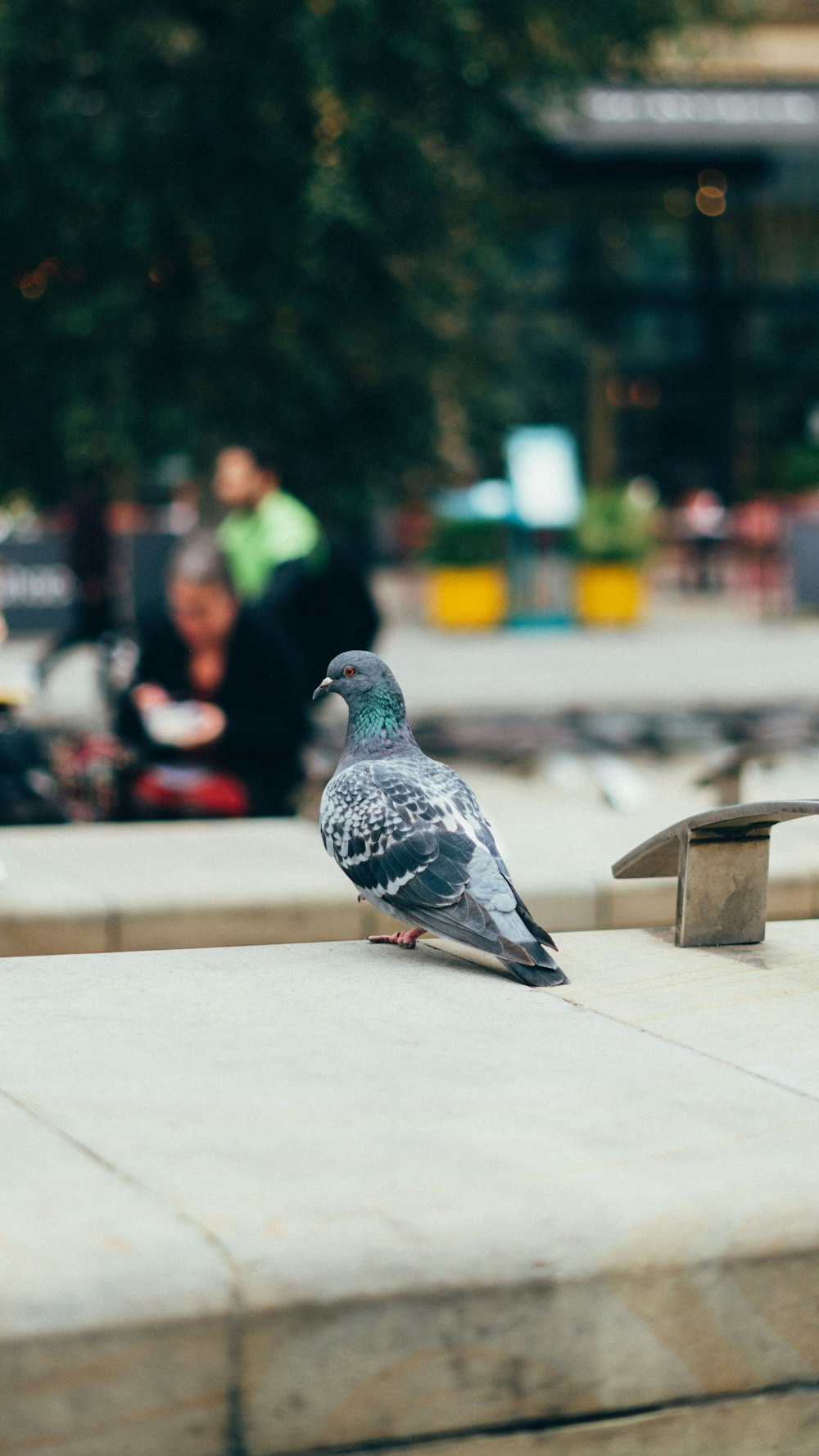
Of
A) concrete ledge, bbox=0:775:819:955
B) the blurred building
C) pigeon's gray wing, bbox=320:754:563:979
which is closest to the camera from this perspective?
pigeon's gray wing, bbox=320:754:563:979

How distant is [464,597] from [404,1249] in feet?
52.6

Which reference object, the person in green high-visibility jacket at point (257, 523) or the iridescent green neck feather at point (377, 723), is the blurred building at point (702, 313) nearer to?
the person in green high-visibility jacket at point (257, 523)

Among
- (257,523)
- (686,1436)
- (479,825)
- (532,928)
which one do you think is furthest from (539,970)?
(257,523)

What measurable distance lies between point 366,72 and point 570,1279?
9.21 meters

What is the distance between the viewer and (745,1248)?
2.91m

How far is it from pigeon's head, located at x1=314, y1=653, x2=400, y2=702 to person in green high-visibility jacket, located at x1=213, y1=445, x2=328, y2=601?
11.2 feet

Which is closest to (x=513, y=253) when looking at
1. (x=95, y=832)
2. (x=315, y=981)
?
(x=95, y=832)

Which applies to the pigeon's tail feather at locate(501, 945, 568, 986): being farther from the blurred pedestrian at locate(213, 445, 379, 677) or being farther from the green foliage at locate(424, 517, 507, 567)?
the green foliage at locate(424, 517, 507, 567)

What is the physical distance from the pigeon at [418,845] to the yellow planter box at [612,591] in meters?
14.4

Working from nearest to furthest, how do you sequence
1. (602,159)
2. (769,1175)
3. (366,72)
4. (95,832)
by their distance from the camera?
(769,1175)
(95,832)
(366,72)
(602,159)

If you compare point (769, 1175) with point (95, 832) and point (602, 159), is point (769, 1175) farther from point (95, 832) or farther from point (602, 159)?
point (602, 159)

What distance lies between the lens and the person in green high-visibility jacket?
313 inches

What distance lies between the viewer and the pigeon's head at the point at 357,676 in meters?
4.41

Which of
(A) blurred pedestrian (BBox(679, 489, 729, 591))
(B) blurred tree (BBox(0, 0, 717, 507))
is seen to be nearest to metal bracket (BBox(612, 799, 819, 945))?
(B) blurred tree (BBox(0, 0, 717, 507))
